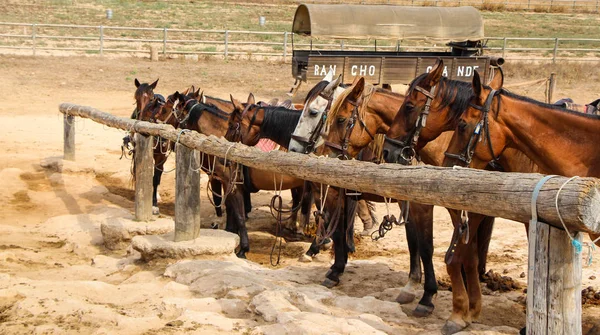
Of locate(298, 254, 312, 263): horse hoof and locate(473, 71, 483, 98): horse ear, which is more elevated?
locate(473, 71, 483, 98): horse ear

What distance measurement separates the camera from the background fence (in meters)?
26.3

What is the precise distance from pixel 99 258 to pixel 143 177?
1.22m

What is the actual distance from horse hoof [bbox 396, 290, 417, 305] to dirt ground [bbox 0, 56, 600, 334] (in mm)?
68

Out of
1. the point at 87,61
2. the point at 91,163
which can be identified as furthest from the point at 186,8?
the point at 91,163

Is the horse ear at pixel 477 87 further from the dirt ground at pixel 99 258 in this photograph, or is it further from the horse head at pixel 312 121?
the horse head at pixel 312 121

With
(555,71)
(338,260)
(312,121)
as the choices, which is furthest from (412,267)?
(555,71)

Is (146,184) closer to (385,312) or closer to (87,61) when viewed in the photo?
(385,312)

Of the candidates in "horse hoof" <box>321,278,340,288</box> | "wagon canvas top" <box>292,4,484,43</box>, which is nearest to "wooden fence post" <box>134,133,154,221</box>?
"horse hoof" <box>321,278,340,288</box>

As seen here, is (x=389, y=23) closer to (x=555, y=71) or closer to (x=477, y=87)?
(x=555, y=71)

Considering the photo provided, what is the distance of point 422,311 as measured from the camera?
6051 millimetres

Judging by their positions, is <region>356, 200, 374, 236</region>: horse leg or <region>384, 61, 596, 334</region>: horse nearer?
<region>384, 61, 596, 334</region>: horse

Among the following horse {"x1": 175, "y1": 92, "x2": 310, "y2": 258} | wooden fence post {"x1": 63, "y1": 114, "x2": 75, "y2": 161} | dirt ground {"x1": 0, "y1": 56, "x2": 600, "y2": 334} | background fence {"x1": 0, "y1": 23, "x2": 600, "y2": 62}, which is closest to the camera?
dirt ground {"x1": 0, "y1": 56, "x2": 600, "y2": 334}

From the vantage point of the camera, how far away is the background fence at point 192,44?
2630 centimetres

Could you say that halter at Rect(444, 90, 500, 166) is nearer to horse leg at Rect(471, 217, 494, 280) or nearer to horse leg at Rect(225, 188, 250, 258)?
horse leg at Rect(471, 217, 494, 280)
